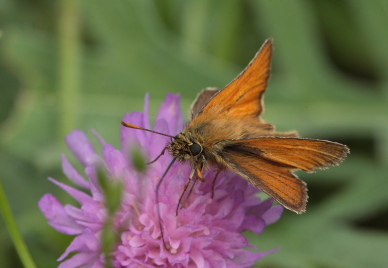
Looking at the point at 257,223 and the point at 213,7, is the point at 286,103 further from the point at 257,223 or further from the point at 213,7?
the point at 257,223

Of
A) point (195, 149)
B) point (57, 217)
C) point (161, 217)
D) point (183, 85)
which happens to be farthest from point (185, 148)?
point (183, 85)

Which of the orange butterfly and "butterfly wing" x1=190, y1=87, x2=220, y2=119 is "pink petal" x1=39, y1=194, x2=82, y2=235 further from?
"butterfly wing" x1=190, y1=87, x2=220, y2=119

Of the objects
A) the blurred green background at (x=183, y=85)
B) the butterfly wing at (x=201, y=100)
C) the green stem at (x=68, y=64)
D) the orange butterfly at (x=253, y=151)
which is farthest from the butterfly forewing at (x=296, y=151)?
the green stem at (x=68, y=64)

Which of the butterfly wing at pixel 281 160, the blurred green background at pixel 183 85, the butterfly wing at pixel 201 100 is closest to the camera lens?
the butterfly wing at pixel 281 160

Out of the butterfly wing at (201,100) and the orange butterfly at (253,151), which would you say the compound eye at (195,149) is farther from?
the butterfly wing at (201,100)

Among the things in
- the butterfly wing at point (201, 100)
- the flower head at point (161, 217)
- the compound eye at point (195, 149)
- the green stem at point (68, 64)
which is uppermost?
the green stem at point (68, 64)

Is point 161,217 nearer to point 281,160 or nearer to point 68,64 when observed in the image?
point 281,160
